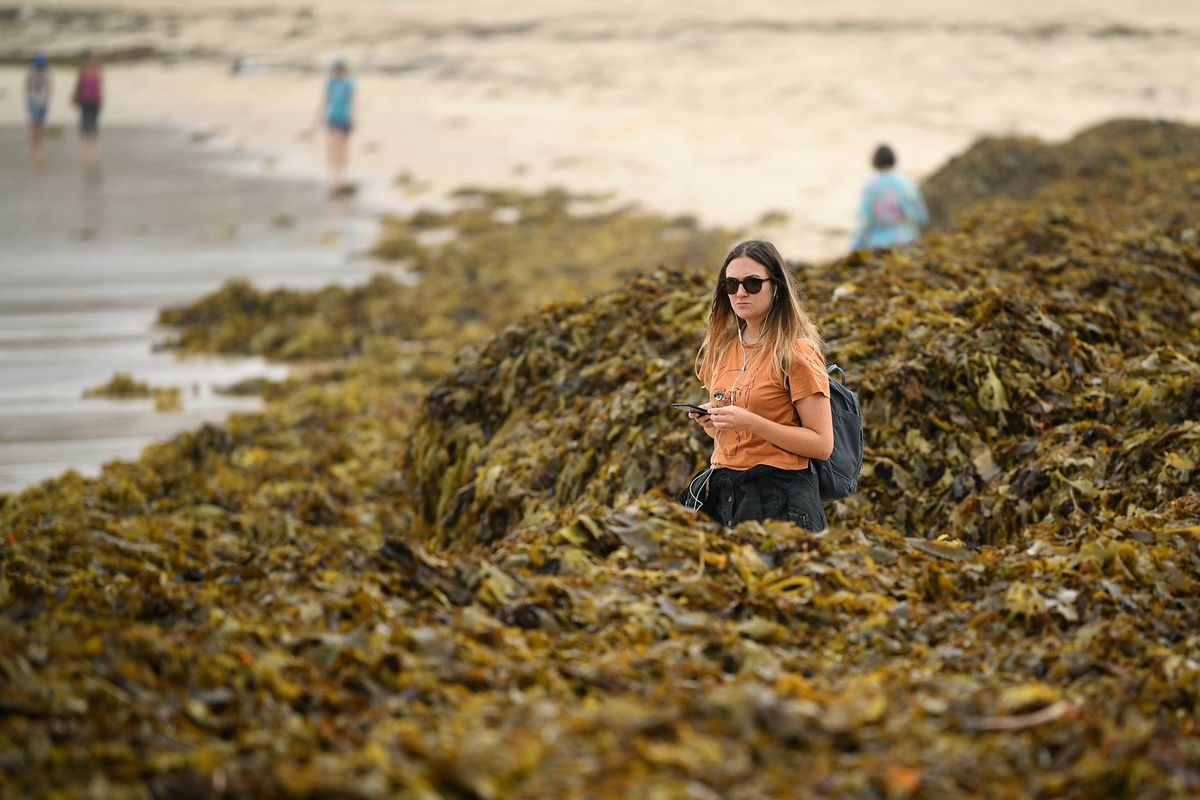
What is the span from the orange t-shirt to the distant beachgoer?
280 inches

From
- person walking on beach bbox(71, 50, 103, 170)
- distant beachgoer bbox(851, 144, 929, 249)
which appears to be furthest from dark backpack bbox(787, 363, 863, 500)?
person walking on beach bbox(71, 50, 103, 170)

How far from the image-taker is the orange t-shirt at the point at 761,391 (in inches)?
160

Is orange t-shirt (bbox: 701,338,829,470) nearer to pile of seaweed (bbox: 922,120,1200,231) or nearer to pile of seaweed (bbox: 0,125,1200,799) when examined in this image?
pile of seaweed (bbox: 0,125,1200,799)

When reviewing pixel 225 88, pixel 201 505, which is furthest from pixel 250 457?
pixel 225 88

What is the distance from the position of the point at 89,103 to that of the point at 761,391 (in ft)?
70.9

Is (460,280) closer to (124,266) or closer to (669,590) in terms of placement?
(124,266)

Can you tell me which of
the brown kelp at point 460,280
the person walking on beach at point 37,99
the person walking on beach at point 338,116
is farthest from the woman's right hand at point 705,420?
the person walking on beach at point 37,99

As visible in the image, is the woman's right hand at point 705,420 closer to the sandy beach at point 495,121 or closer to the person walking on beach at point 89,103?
the sandy beach at point 495,121

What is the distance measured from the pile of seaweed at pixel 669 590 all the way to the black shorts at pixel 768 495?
4.4 inches

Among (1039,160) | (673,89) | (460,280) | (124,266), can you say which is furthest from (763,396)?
(673,89)

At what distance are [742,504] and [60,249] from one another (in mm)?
14640

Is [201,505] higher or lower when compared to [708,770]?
lower

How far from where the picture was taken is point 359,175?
22.5 meters

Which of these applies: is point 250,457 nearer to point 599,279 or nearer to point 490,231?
point 599,279
